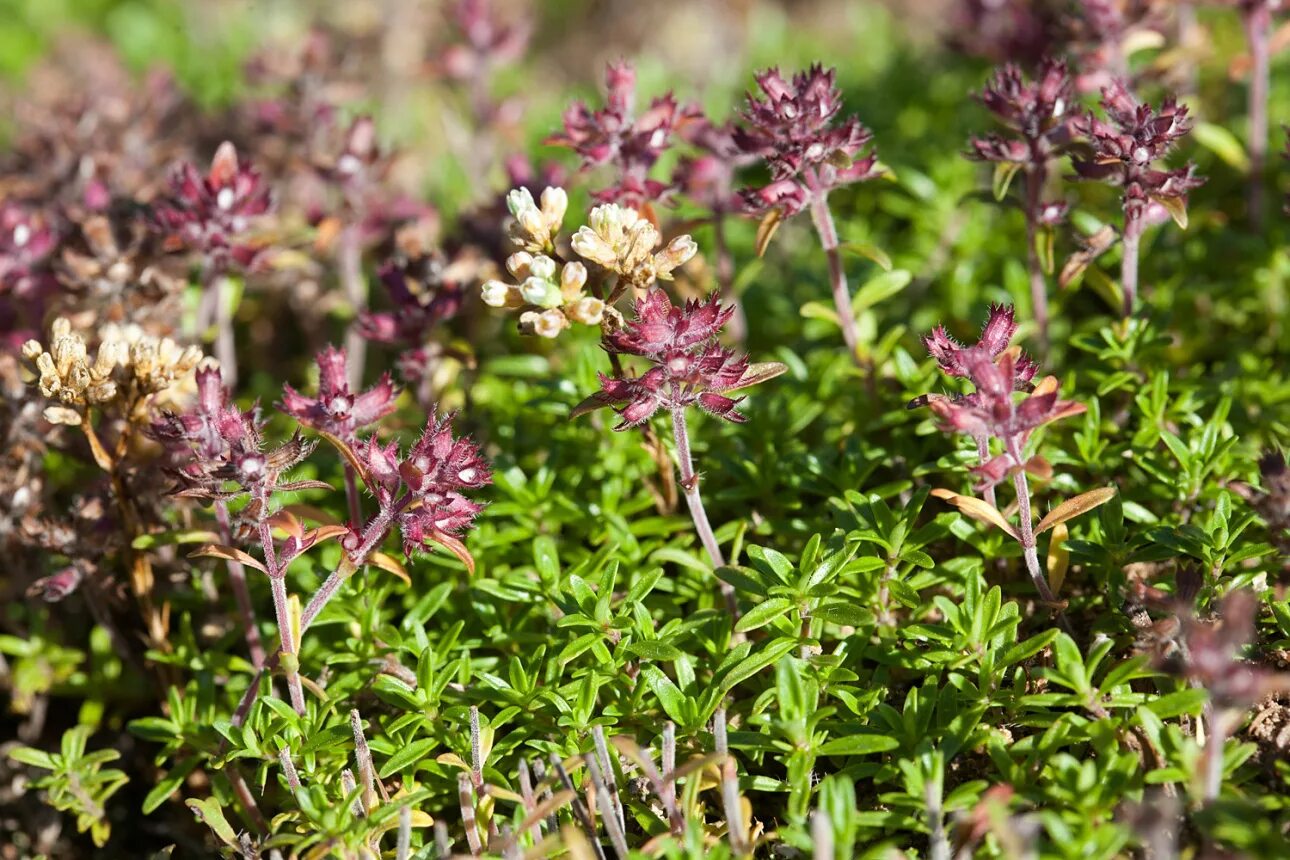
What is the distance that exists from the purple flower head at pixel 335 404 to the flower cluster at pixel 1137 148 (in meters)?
2.15

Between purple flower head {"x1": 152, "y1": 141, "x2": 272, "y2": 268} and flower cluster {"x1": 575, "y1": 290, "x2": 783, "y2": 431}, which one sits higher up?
purple flower head {"x1": 152, "y1": 141, "x2": 272, "y2": 268}

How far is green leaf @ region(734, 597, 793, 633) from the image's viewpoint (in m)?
2.99

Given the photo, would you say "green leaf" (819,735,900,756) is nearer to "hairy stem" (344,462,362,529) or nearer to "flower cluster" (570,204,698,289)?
"flower cluster" (570,204,698,289)

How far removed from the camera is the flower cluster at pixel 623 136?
3523 millimetres

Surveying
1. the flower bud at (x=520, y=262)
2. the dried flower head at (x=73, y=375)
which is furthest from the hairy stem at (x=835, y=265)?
the dried flower head at (x=73, y=375)

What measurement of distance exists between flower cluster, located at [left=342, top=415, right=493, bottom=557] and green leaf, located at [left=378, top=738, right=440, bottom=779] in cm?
53

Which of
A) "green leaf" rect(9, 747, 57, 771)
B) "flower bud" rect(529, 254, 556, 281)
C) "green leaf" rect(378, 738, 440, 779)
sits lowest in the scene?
"green leaf" rect(9, 747, 57, 771)

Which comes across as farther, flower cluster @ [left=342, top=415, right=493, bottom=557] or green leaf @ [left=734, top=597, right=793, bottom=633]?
green leaf @ [left=734, top=597, right=793, bottom=633]

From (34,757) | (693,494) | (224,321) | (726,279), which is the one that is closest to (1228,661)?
(693,494)

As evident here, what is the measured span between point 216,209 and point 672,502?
1.87 metres

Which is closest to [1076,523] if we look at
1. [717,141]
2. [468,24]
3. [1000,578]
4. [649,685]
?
[1000,578]

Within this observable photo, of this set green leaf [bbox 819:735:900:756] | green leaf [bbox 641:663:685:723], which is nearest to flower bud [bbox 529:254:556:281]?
green leaf [bbox 641:663:685:723]

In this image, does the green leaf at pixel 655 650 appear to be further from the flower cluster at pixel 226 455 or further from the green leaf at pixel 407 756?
the flower cluster at pixel 226 455

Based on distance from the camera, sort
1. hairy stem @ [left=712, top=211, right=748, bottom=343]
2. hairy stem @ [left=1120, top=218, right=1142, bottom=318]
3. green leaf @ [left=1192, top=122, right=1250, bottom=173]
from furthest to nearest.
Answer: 1. green leaf @ [left=1192, top=122, right=1250, bottom=173]
2. hairy stem @ [left=712, top=211, right=748, bottom=343]
3. hairy stem @ [left=1120, top=218, right=1142, bottom=318]
